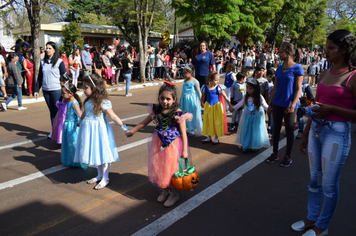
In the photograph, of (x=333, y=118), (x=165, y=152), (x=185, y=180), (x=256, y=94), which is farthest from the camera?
(x=256, y=94)

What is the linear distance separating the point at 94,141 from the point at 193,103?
3220 millimetres

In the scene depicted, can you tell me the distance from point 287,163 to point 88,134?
3.46 metres

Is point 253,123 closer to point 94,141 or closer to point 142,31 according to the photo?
point 94,141

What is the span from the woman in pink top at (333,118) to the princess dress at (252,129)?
2651 millimetres

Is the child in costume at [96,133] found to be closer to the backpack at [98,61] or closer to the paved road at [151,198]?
the paved road at [151,198]

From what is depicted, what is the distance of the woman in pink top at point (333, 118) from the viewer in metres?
2.90

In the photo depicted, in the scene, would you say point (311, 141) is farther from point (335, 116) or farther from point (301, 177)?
point (301, 177)

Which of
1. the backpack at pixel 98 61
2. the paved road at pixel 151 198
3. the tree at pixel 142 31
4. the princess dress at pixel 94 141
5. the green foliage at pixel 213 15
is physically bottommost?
the paved road at pixel 151 198

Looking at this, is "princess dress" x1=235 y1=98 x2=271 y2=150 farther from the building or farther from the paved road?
the building

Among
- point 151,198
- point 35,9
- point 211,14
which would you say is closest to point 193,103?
point 151,198

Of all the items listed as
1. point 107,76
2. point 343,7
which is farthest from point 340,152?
point 343,7

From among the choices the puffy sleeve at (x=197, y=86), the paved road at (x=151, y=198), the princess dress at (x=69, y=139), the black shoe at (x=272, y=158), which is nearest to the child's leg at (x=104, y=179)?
the paved road at (x=151, y=198)

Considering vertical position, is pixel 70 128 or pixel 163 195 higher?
pixel 70 128

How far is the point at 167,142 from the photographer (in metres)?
3.86
